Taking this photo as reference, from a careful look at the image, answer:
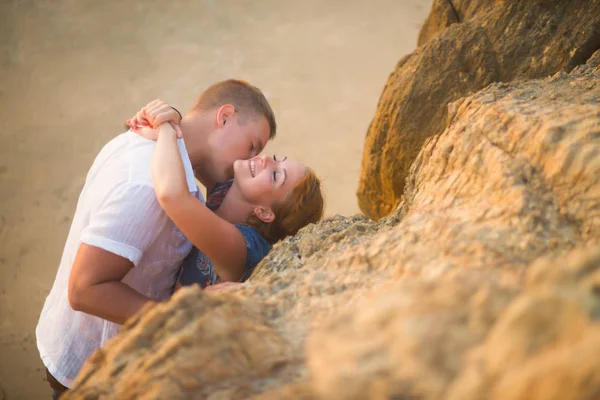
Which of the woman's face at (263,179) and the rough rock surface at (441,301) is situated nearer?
the rough rock surface at (441,301)

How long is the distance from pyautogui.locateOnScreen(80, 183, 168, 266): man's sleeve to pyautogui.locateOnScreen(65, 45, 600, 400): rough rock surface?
443mm

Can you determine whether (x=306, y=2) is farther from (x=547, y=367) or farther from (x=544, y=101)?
(x=547, y=367)

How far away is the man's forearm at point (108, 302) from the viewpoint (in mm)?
1497

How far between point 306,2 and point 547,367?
19.3ft

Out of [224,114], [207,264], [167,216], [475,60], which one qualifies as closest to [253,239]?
[207,264]

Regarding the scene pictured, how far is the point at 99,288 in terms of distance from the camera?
1.50 meters

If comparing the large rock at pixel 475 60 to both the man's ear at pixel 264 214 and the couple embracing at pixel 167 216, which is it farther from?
the man's ear at pixel 264 214

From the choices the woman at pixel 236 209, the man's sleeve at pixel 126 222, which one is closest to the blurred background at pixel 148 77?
the woman at pixel 236 209

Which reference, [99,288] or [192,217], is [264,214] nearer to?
[192,217]

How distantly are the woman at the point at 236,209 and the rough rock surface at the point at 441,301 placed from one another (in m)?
0.32

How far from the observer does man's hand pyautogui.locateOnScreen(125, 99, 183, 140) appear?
1809mm

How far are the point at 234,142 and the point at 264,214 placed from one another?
1.09ft

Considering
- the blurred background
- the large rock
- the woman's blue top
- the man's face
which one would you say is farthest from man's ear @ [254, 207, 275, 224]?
the blurred background

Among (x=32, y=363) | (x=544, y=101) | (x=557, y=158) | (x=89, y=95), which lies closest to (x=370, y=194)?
(x=544, y=101)
